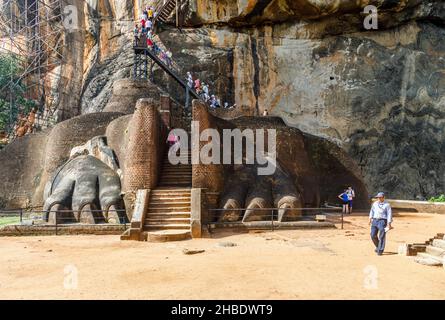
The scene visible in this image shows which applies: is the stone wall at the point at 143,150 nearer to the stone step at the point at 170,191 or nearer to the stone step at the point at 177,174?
the stone step at the point at 170,191

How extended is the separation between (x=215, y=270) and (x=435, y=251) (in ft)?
12.8

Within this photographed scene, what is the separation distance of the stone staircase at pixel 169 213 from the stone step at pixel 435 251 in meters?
5.17

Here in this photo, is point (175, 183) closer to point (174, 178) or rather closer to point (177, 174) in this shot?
point (174, 178)

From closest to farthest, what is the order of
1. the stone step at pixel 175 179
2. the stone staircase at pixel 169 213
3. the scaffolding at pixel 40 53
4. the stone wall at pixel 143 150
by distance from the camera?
1. the stone staircase at pixel 169 213
2. the stone wall at pixel 143 150
3. the stone step at pixel 175 179
4. the scaffolding at pixel 40 53

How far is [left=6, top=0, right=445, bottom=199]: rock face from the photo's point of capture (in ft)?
88.7

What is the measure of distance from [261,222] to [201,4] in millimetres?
20625

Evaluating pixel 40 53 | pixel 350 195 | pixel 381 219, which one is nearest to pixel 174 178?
pixel 381 219

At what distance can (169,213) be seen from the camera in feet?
35.2

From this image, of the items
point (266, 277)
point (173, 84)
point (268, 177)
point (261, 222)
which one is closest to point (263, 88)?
point (173, 84)

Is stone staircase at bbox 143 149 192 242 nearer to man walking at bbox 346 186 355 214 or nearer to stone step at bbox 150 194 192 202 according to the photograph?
stone step at bbox 150 194 192 202

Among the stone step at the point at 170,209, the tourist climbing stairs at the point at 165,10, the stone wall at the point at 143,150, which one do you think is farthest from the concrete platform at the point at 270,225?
the tourist climbing stairs at the point at 165,10

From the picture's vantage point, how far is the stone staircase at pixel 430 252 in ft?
22.4

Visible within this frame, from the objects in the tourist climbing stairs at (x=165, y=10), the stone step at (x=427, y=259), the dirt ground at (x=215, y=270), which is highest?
the tourist climbing stairs at (x=165, y=10)

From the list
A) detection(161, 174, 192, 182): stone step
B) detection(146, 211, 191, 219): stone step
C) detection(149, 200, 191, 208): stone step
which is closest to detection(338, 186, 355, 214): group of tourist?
detection(161, 174, 192, 182): stone step
